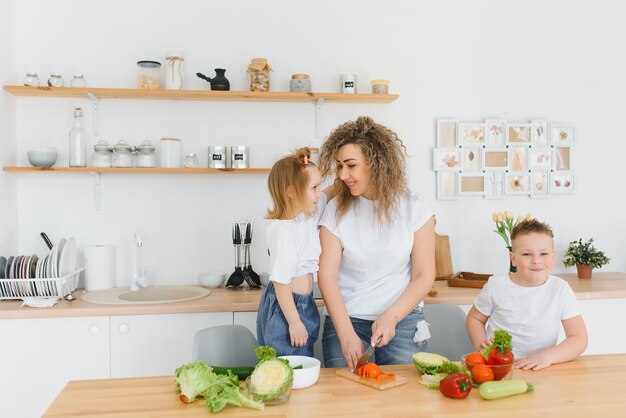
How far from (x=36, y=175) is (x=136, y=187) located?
0.52m

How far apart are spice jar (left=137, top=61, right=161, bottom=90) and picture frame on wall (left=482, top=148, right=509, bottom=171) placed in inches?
74.6

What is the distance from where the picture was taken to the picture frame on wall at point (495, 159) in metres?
3.67

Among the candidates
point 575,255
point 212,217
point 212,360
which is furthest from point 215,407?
point 575,255

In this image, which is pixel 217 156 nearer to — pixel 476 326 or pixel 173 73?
pixel 173 73

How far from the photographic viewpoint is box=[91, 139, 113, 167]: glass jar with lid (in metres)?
3.18

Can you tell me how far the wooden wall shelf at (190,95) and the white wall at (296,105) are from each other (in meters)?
0.08

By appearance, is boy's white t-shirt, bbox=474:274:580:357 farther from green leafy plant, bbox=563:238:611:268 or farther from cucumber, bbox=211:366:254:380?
Answer: green leafy plant, bbox=563:238:611:268

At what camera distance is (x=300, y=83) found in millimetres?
3326

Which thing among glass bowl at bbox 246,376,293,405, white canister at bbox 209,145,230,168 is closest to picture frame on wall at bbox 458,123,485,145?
white canister at bbox 209,145,230,168

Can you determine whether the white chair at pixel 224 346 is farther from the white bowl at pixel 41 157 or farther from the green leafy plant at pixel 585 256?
the green leafy plant at pixel 585 256

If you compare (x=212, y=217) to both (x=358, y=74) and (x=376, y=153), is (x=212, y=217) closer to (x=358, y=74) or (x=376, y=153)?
(x=358, y=74)

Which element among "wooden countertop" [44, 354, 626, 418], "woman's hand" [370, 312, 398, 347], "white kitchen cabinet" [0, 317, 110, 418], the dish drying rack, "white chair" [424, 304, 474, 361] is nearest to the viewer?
"wooden countertop" [44, 354, 626, 418]

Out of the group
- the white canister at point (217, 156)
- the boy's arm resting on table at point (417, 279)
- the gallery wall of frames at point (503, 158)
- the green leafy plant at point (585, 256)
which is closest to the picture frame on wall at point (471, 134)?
the gallery wall of frames at point (503, 158)

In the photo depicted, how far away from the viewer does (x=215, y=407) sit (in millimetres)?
1484
